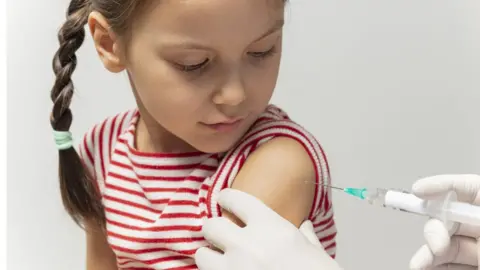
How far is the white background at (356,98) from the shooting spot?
1390mm

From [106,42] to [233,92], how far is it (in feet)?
0.65

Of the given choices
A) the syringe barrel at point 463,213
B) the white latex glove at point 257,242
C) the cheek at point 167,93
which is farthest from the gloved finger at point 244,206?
the syringe barrel at point 463,213

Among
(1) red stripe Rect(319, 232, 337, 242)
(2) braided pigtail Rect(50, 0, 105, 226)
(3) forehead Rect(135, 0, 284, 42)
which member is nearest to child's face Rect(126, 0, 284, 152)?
(3) forehead Rect(135, 0, 284, 42)

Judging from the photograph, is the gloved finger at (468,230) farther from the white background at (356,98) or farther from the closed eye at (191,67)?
the white background at (356,98)

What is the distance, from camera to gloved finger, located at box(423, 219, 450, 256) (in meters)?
0.80

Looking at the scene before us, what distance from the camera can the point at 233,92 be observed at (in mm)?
823

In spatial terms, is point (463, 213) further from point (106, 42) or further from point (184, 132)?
point (106, 42)

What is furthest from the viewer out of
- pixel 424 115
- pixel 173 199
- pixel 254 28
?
pixel 424 115

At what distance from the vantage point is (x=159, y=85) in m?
0.85

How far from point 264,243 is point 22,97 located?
0.79 metres

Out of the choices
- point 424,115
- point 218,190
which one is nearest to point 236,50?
point 218,190

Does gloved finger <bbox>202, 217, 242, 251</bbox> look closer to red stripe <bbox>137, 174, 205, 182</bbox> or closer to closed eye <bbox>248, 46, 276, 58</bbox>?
red stripe <bbox>137, 174, 205, 182</bbox>

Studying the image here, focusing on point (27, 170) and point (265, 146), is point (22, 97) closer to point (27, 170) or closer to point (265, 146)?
point (27, 170)

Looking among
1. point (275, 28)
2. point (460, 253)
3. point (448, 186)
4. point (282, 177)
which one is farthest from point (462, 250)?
point (275, 28)
